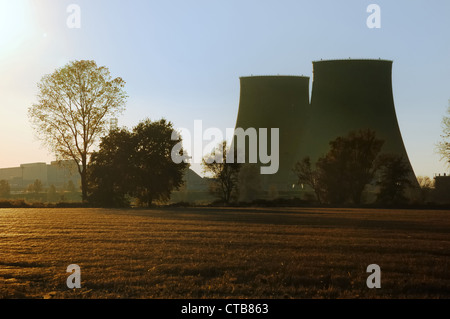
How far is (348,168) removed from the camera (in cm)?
5041

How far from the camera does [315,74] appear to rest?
55.7 meters

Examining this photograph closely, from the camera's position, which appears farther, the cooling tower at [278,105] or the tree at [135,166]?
the cooling tower at [278,105]

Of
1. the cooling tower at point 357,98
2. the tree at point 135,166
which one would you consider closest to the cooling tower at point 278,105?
the cooling tower at point 357,98

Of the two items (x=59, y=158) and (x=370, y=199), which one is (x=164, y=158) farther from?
(x=370, y=199)

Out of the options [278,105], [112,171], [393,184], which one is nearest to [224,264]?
[112,171]

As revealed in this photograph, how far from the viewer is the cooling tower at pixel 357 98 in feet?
177

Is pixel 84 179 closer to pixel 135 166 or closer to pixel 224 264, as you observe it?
pixel 135 166

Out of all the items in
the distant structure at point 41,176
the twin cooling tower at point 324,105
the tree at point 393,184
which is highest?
the twin cooling tower at point 324,105

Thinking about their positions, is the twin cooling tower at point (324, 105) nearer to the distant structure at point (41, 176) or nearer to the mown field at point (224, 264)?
the mown field at point (224, 264)

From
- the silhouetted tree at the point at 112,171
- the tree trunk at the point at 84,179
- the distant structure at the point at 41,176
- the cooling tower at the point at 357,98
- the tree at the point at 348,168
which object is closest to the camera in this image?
the silhouetted tree at the point at 112,171

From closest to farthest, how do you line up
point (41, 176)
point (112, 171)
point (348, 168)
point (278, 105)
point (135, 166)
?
point (112, 171)
point (135, 166)
point (348, 168)
point (278, 105)
point (41, 176)

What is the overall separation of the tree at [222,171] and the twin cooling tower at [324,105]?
521 cm

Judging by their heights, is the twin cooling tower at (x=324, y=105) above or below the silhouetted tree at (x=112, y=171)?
above

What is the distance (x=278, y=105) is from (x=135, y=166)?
64.5ft
